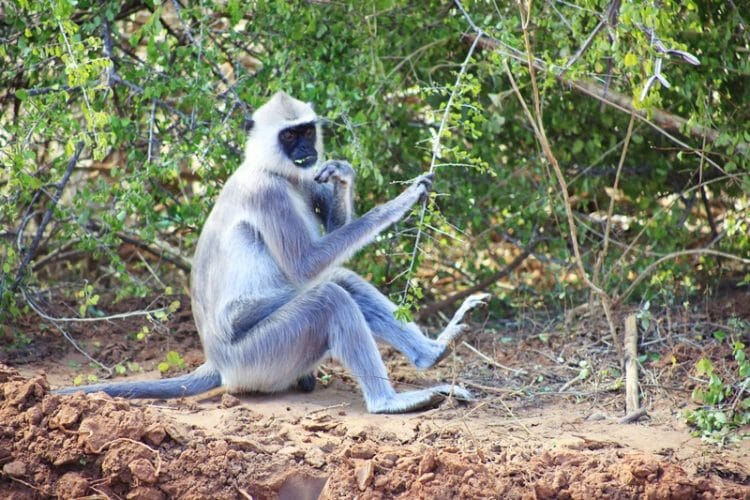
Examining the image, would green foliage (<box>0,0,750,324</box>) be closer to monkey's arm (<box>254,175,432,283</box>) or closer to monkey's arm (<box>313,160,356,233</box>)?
monkey's arm (<box>313,160,356,233</box>)

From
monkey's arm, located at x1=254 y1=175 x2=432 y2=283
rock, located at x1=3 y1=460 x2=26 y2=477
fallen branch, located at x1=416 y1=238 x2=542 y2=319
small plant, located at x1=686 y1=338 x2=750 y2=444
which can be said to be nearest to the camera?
rock, located at x1=3 y1=460 x2=26 y2=477

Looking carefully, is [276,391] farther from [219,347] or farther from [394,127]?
[394,127]

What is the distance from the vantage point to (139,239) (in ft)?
25.1

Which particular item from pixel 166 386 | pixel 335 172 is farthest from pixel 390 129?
pixel 166 386

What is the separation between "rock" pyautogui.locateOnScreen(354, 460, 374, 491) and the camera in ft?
15.2

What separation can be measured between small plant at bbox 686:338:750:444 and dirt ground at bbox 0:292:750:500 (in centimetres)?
10

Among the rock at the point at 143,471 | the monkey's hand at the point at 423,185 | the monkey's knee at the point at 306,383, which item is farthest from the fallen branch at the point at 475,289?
the rock at the point at 143,471

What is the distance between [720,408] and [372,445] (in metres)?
1.92

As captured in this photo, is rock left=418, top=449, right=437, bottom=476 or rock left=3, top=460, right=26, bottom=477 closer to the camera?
rock left=418, top=449, right=437, bottom=476

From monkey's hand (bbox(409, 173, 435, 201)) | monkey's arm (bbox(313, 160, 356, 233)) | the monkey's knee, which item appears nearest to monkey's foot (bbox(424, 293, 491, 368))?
the monkey's knee

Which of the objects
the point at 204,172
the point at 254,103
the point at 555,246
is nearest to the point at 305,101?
the point at 254,103

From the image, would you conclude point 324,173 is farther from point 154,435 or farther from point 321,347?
point 154,435

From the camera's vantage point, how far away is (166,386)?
5.73 metres

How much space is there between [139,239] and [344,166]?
2.32m
